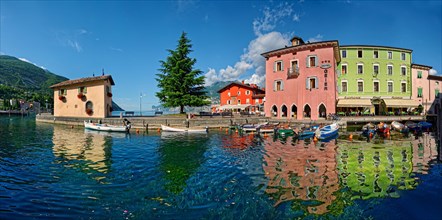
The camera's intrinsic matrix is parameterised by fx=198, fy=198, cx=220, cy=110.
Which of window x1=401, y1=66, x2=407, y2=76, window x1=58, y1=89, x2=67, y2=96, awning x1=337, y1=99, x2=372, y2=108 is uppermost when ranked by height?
window x1=401, y1=66, x2=407, y2=76

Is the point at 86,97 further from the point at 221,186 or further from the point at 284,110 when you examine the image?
the point at 221,186

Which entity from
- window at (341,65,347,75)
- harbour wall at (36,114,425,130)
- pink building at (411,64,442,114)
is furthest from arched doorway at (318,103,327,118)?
pink building at (411,64,442,114)

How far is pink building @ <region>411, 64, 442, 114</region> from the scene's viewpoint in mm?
40844

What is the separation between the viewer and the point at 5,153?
49.7ft

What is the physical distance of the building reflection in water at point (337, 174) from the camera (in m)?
7.61

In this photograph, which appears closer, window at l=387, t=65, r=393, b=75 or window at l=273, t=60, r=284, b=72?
window at l=273, t=60, r=284, b=72

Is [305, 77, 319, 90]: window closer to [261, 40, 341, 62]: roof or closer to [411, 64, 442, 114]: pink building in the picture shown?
[261, 40, 341, 62]: roof

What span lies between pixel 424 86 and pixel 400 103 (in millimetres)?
11725

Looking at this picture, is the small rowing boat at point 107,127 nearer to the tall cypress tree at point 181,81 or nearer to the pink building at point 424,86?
the tall cypress tree at point 181,81

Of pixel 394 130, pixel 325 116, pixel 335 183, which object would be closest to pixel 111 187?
pixel 335 183

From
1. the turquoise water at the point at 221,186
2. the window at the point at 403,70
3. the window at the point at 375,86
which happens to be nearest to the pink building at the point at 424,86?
the window at the point at 403,70

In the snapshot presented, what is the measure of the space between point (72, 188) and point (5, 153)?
1212 cm

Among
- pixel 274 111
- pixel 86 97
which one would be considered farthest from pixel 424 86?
pixel 86 97

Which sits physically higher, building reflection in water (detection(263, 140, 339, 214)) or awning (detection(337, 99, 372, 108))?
awning (detection(337, 99, 372, 108))
